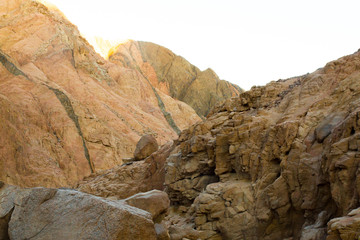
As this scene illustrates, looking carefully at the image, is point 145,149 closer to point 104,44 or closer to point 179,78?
Answer: point 179,78

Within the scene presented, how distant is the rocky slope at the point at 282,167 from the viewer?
9.93 meters

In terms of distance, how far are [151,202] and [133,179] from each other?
14.2m

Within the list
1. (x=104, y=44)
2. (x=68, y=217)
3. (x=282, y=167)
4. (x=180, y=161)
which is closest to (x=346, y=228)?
(x=282, y=167)

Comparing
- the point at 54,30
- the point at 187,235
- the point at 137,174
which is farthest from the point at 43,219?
the point at 54,30

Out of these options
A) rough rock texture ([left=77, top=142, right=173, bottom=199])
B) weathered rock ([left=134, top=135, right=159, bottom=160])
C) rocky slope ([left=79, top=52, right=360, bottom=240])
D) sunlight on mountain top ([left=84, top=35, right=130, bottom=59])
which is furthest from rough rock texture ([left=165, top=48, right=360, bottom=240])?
sunlight on mountain top ([left=84, top=35, right=130, bottom=59])

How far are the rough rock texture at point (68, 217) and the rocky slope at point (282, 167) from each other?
13.9 feet

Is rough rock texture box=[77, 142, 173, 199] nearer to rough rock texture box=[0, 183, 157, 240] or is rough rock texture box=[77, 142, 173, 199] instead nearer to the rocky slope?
the rocky slope

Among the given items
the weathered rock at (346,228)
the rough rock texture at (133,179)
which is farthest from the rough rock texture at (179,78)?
the weathered rock at (346,228)

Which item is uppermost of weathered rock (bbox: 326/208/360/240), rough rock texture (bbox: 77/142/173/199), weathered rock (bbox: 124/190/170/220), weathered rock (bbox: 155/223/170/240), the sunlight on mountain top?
the sunlight on mountain top

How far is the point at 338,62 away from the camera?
14.7 metres

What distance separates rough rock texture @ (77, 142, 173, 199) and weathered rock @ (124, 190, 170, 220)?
12.2m

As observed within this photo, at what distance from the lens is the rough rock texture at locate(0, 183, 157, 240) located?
24.0ft

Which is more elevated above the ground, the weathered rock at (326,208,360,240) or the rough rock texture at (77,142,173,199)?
the weathered rock at (326,208,360,240)

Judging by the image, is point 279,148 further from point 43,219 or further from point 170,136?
point 170,136
